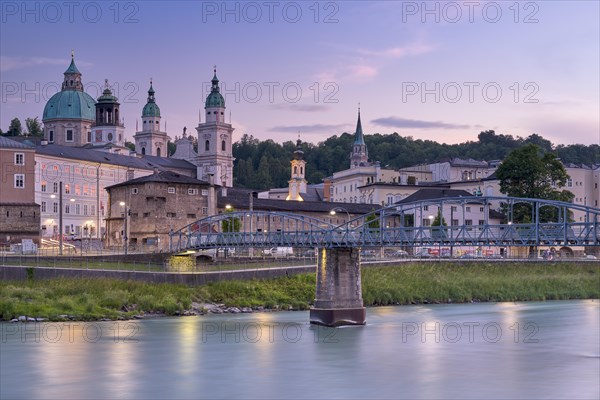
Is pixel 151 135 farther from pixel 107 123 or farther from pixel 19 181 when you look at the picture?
pixel 19 181

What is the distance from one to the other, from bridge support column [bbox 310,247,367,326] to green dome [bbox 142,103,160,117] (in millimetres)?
126327

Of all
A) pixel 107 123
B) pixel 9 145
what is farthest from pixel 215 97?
pixel 9 145

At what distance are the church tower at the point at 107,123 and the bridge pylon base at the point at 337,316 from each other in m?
110

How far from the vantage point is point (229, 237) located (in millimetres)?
81750

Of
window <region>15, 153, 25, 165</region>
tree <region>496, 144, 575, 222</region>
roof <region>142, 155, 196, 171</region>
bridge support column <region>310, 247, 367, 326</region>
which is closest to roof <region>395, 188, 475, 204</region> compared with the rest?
tree <region>496, 144, 575, 222</region>

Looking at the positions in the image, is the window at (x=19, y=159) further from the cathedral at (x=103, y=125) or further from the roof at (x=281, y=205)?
the cathedral at (x=103, y=125)

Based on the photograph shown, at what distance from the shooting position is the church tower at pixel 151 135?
602 feet

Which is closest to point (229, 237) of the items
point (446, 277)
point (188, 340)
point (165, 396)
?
point (446, 277)

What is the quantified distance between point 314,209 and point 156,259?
46352 mm

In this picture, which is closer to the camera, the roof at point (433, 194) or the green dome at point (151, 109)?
the roof at point (433, 194)

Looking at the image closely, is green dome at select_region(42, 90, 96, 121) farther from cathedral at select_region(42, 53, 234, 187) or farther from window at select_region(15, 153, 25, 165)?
window at select_region(15, 153, 25, 165)

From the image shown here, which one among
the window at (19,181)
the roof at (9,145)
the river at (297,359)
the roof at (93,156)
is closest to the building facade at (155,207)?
the window at (19,181)

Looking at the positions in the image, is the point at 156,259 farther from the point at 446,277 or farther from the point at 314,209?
the point at 314,209

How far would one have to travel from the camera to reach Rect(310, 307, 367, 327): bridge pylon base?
2453 inches
